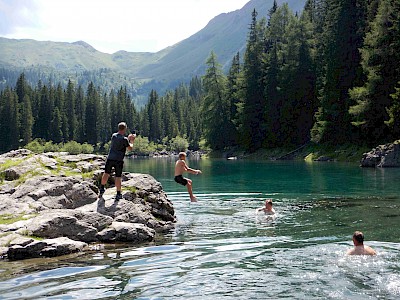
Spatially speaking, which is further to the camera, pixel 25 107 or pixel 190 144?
pixel 190 144

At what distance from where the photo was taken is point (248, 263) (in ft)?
40.9

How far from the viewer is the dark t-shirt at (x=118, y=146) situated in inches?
714

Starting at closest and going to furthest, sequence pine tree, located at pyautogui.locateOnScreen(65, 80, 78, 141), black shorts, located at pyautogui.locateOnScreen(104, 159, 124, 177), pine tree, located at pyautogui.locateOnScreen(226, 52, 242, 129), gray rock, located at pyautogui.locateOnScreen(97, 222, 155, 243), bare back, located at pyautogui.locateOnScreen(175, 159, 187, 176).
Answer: gray rock, located at pyautogui.locateOnScreen(97, 222, 155, 243) < black shorts, located at pyautogui.locateOnScreen(104, 159, 124, 177) < bare back, located at pyautogui.locateOnScreen(175, 159, 187, 176) < pine tree, located at pyautogui.locateOnScreen(226, 52, 242, 129) < pine tree, located at pyautogui.locateOnScreen(65, 80, 78, 141)

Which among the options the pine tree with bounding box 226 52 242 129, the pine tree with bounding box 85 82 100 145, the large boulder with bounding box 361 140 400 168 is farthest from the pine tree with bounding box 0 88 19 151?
the large boulder with bounding box 361 140 400 168

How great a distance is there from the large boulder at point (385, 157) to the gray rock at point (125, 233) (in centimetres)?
4067

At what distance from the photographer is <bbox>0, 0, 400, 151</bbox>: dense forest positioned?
60000mm

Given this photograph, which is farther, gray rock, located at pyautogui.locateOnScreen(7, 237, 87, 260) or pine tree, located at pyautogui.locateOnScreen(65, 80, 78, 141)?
pine tree, located at pyautogui.locateOnScreen(65, 80, 78, 141)

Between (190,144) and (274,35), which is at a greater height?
(274,35)

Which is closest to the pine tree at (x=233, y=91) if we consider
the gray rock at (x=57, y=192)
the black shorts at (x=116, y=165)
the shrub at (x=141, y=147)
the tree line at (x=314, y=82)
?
the tree line at (x=314, y=82)

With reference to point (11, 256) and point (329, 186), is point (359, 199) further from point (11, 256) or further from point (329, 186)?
point (11, 256)

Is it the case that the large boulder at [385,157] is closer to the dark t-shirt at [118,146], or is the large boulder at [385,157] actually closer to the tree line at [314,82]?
the tree line at [314,82]

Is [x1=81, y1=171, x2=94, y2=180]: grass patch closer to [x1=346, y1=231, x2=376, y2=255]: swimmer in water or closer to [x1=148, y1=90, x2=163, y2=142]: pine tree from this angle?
[x1=346, y1=231, x2=376, y2=255]: swimmer in water

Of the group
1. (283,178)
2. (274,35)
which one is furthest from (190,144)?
(283,178)

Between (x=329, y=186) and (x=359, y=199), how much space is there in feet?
25.5
